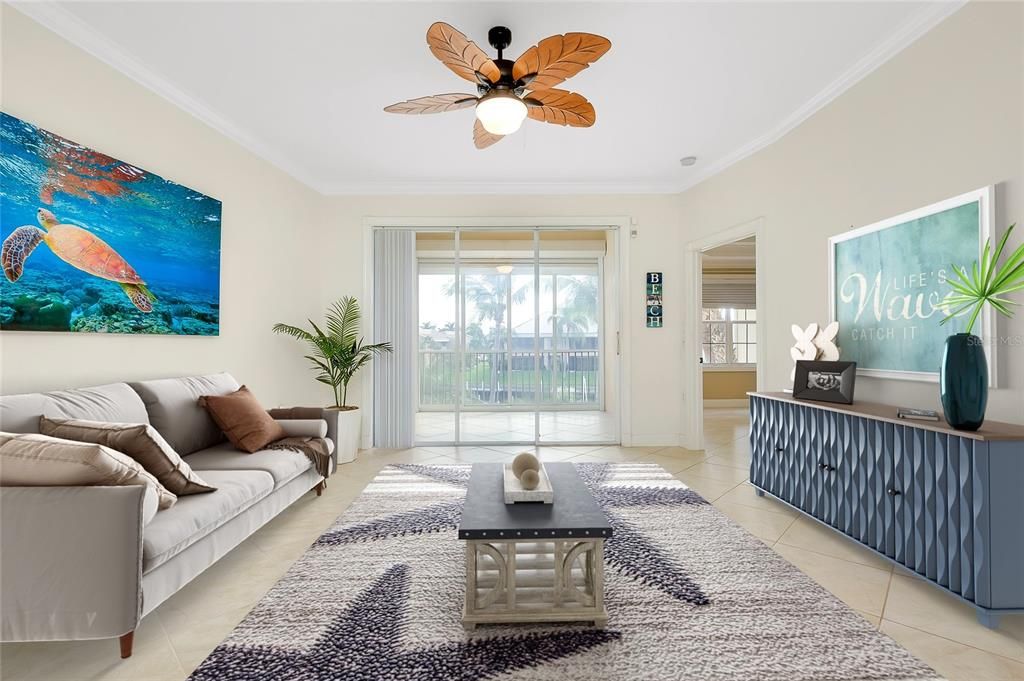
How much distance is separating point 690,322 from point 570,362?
147 cm

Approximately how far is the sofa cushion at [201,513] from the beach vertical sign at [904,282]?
3497 mm

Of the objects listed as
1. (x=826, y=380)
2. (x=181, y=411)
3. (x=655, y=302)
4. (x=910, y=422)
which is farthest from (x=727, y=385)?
(x=181, y=411)

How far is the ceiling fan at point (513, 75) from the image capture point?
1929mm

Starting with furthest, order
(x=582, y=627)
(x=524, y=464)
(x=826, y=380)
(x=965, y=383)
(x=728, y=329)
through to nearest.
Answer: (x=728, y=329) → (x=826, y=380) → (x=524, y=464) → (x=965, y=383) → (x=582, y=627)

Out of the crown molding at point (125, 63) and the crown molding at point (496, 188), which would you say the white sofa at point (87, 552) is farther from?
the crown molding at point (496, 188)

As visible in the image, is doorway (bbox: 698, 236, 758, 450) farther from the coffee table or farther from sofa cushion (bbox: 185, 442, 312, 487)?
sofa cushion (bbox: 185, 442, 312, 487)

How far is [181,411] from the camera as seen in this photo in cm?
269

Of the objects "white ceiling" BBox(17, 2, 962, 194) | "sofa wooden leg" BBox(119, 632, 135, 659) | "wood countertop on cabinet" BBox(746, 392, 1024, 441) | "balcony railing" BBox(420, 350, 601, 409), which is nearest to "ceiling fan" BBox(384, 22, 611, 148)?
"white ceiling" BBox(17, 2, 962, 194)

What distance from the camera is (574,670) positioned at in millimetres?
1530

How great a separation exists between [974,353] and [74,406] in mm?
3980

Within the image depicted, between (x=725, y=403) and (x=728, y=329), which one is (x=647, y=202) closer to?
(x=728, y=329)

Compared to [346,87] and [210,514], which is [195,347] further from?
[346,87]

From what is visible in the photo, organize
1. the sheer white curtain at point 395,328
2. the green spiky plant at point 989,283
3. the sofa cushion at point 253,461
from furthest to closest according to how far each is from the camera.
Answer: the sheer white curtain at point 395,328, the sofa cushion at point 253,461, the green spiky plant at point 989,283

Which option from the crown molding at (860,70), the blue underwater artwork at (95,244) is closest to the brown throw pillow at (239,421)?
the blue underwater artwork at (95,244)
